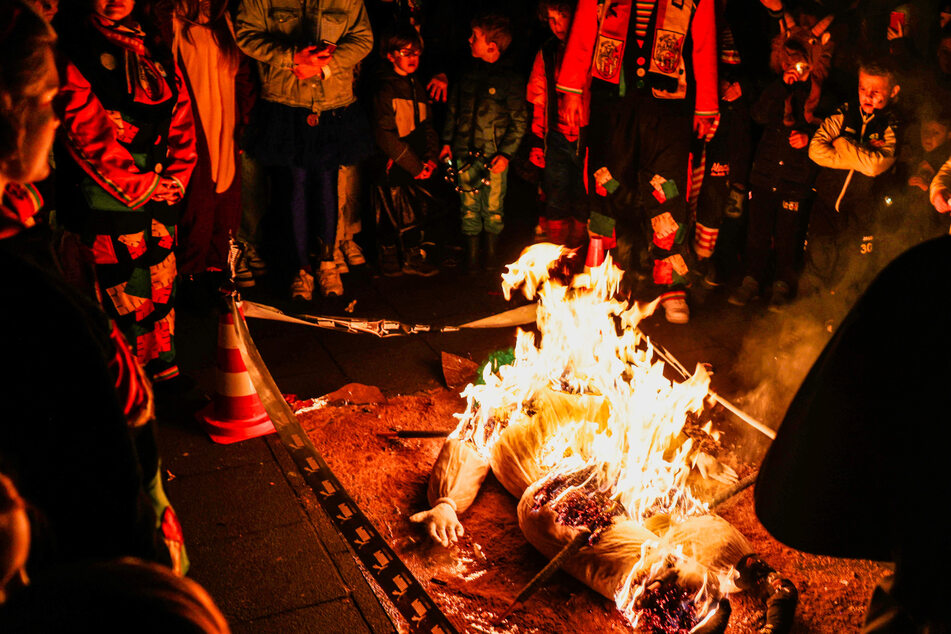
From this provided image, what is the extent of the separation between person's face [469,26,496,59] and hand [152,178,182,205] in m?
3.46

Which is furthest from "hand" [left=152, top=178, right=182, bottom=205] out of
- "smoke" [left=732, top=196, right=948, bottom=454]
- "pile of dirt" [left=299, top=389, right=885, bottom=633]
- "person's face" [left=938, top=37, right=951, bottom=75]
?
"person's face" [left=938, top=37, right=951, bottom=75]

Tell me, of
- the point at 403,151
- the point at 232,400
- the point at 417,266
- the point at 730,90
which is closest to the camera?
the point at 232,400

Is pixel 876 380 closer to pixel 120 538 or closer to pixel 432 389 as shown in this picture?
pixel 120 538

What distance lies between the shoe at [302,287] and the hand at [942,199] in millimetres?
5094

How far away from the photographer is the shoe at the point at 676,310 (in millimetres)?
7000

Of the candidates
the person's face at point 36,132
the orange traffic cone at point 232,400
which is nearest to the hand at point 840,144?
the orange traffic cone at point 232,400

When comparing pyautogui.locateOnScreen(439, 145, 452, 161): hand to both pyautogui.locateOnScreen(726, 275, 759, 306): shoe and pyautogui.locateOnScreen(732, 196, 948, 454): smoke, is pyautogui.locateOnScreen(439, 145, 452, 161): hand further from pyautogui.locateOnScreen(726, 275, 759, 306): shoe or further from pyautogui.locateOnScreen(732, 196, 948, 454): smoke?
pyautogui.locateOnScreen(732, 196, 948, 454): smoke

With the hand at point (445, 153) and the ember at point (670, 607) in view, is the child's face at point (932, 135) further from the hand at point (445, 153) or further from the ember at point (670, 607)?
the ember at point (670, 607)

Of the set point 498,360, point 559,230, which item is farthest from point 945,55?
point 498,360

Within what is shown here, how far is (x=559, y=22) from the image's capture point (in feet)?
23.4

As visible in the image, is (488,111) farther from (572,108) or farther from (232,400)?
(232,400)

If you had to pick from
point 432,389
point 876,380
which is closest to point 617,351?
point 432,389

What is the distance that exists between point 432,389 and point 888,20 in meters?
5.08

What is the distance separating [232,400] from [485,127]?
12.5ft
